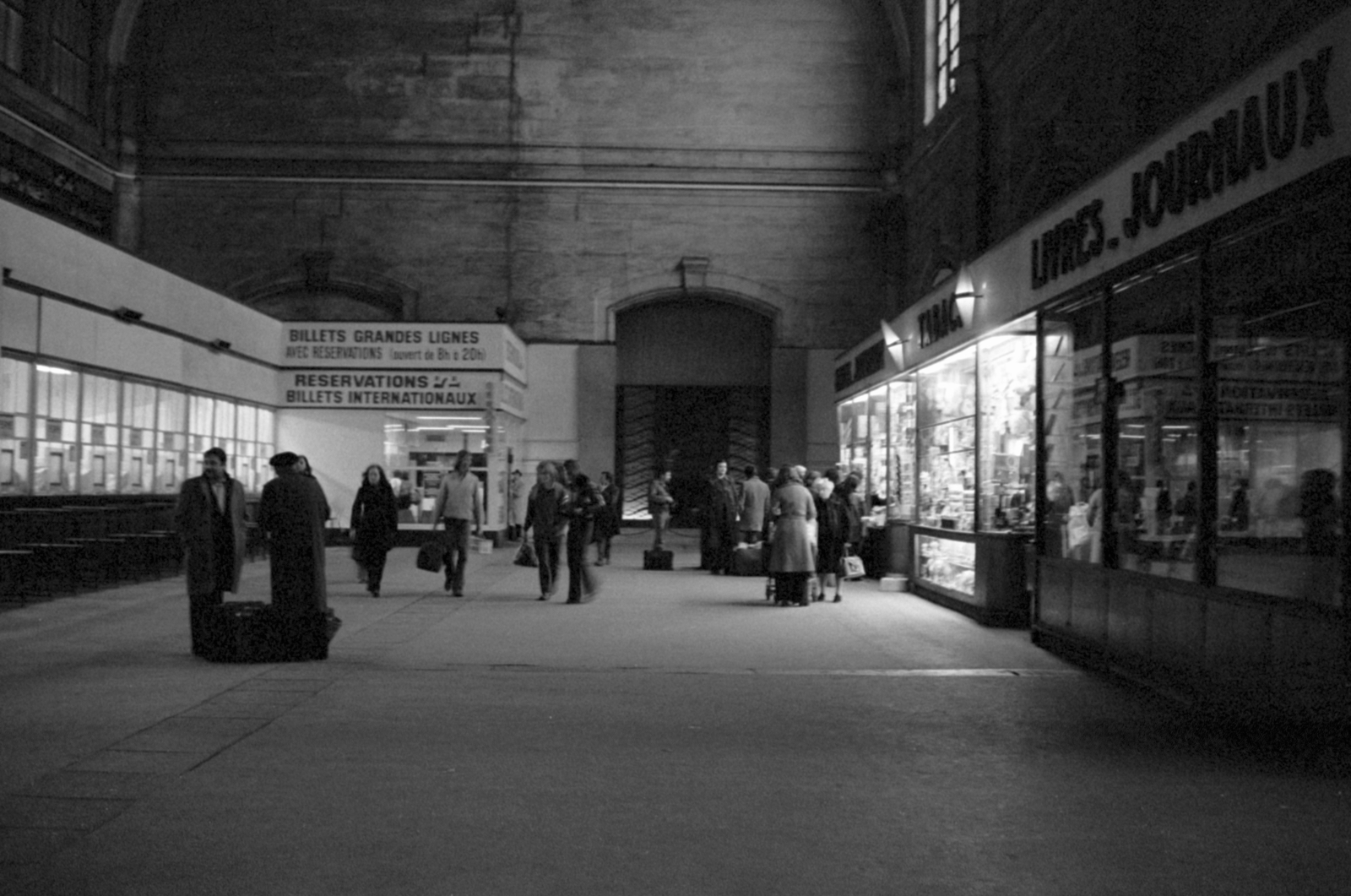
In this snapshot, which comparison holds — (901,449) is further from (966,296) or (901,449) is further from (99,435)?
(99,435)

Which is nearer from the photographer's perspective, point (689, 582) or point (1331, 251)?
point (1331, 251)

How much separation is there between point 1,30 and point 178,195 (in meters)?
6.51

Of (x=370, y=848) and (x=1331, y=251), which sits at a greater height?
(x=1331, y=251)

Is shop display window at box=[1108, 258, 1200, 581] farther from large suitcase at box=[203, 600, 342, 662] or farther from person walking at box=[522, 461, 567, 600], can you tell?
person walking at box=[522, 461, 567, 600]

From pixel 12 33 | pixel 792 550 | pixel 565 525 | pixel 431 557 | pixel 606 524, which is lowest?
pixel 431 557

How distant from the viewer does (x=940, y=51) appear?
99.8 feet

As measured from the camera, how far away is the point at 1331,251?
7.87 meters

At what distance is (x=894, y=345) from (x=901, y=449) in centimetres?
156

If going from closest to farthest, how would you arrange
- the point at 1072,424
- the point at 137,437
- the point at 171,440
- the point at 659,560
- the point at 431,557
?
the point at 1072,424
the point at 431,557
the point at 137,437
the point at 171,440
the point at 659,560

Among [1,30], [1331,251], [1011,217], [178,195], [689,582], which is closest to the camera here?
[1331,251]

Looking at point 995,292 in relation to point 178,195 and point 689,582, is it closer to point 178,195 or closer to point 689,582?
point 689,582

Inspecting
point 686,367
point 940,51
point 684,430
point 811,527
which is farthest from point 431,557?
point 684,430

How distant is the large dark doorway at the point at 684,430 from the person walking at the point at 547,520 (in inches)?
715

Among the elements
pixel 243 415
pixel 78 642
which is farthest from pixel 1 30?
pixel 78 642
